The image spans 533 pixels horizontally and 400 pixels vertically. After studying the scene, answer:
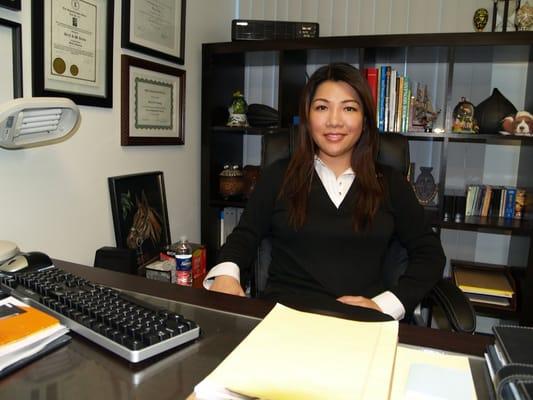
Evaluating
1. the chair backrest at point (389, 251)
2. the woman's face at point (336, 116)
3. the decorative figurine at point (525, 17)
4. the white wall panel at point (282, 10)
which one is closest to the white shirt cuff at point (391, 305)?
the chair backrest at point (389, 251)

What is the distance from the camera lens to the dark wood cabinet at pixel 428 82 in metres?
1.91

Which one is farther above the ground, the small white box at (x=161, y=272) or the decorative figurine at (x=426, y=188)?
the decorative figurine at (x=426, y=188)

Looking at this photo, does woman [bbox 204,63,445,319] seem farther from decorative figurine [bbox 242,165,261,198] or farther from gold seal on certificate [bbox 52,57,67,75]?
decorative figurine [bbox 242,165,261,198]

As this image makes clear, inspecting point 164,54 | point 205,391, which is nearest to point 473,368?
point 205,391

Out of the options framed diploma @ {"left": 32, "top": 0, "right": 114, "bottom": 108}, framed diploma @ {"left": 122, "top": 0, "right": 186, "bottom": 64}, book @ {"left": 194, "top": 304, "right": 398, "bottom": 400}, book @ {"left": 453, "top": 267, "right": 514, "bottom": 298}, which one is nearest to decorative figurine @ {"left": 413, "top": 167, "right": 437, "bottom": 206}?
book @ {"left": 453, "top": 267, "right": 514, "bottom": 298}

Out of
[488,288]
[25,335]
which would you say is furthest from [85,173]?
[488,288]

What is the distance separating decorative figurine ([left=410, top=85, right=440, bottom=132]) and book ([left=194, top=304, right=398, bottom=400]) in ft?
5.02

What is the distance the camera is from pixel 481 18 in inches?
79.2

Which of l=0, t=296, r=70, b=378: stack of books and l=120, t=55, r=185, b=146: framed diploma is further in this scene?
l=120, t=55, r=185, b=146: framed diploma

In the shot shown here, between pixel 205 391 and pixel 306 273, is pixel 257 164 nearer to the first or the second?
pixel 306 273

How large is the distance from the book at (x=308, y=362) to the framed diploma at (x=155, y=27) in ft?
4.54

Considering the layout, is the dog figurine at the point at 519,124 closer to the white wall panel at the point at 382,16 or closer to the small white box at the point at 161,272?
the white wall panel at the point at 382,16

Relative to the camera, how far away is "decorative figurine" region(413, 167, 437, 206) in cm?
218

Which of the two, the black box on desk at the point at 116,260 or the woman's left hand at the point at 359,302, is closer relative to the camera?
the woman's left hand at the point at 359,302
